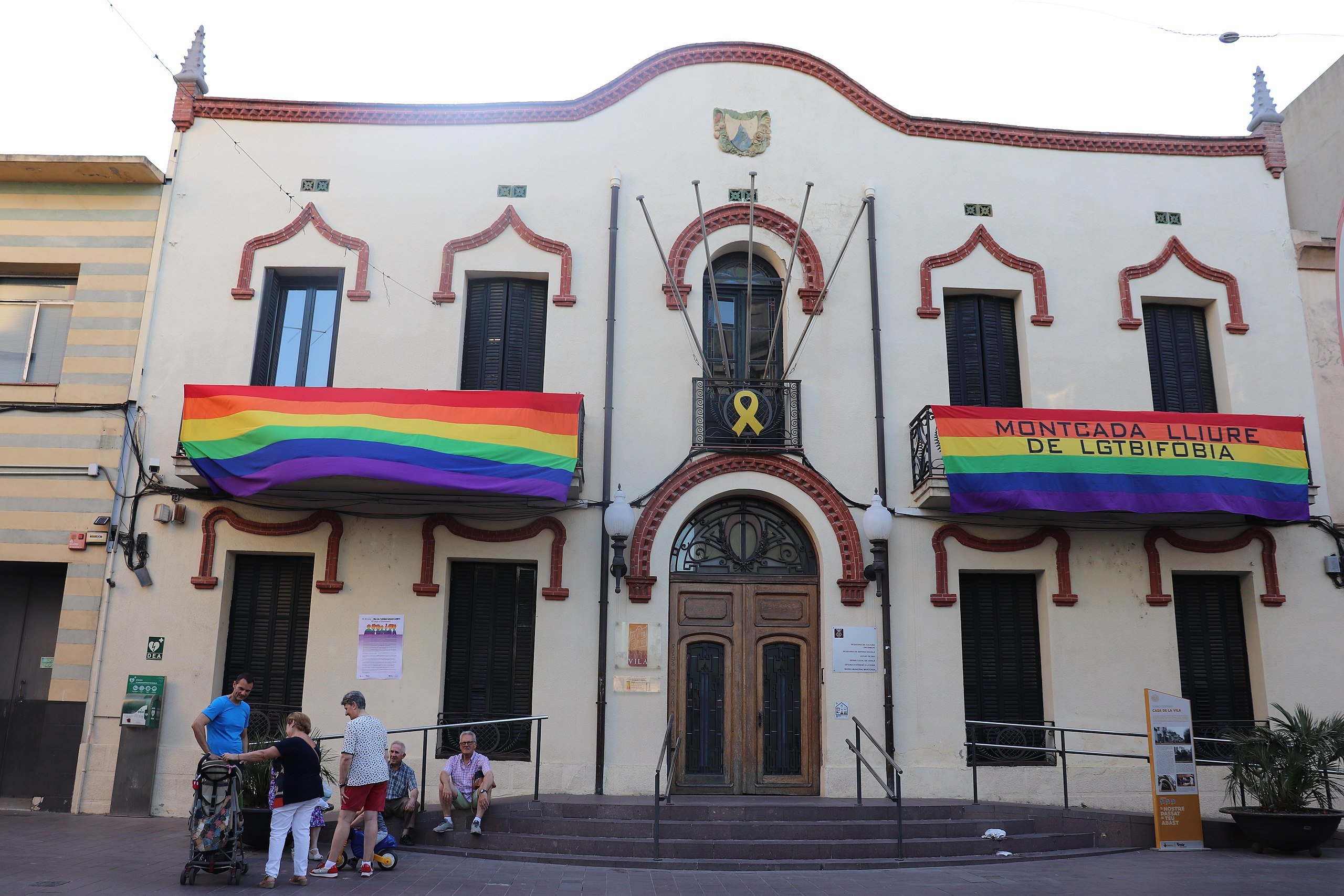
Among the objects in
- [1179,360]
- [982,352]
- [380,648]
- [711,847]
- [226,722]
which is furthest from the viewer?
[1179,360]

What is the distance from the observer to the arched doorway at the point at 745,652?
491 inches

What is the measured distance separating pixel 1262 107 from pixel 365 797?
16.0m

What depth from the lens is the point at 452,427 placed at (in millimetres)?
11977

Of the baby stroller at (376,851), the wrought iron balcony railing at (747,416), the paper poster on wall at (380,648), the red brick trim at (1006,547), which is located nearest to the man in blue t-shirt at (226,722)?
the baby stroller at (376,851)

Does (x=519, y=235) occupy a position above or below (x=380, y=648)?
above

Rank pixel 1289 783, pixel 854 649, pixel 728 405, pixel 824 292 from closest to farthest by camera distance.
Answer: pixel 1289 783 < pixel 854 649 < pixel 728 405 < pixel 824 292

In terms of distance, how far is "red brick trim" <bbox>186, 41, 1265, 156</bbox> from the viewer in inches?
563

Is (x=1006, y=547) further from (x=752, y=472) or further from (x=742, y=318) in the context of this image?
(x=742, y=318)

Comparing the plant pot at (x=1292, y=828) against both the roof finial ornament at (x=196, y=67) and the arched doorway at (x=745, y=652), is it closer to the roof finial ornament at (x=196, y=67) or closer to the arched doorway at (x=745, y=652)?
the arched doorway at (x=745, y=652)

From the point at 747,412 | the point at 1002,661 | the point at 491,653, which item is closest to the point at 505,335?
the point at 747,412

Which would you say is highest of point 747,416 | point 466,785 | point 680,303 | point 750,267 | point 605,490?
point 750,267

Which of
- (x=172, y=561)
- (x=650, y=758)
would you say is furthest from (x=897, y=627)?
(x=172, y=561)

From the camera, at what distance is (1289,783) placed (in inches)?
423

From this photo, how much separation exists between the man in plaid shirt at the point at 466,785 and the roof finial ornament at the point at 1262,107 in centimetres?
1467
